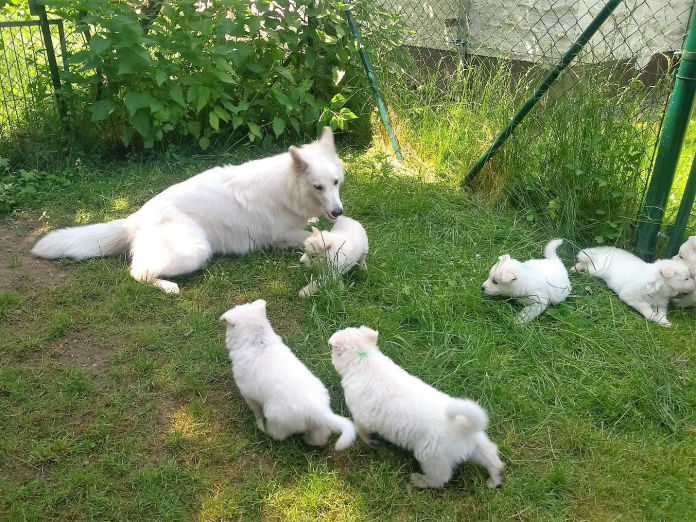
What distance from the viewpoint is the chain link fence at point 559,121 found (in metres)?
4.01

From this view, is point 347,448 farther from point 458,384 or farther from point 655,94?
point 655,94

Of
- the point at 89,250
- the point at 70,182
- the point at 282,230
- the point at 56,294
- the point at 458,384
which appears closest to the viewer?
the point at 458,384

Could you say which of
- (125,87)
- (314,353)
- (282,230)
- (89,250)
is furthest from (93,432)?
(125,87)

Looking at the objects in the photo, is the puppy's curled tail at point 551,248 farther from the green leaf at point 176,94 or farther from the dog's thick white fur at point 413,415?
the green leaf at point 176,94

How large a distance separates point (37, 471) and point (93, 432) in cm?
27

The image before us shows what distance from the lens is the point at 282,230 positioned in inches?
164

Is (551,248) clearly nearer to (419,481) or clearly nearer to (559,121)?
(559,121)

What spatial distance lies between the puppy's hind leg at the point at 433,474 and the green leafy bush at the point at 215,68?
402 centimetres

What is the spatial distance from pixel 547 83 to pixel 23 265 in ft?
13.4

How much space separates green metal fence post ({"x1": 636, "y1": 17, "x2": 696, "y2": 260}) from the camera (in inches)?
134

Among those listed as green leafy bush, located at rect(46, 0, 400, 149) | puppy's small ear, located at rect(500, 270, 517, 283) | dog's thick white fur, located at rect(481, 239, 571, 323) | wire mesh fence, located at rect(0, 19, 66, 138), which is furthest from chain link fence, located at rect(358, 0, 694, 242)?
wire mesh fence, located at rect(0, 19, 66, 138)

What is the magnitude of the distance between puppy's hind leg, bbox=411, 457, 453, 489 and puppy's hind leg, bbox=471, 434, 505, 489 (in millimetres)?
153

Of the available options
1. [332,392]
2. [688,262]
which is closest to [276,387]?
[332,392]

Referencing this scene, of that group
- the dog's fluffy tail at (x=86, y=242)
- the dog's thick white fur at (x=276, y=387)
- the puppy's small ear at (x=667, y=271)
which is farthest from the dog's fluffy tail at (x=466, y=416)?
the dog's fluffy tail at (x=86, y=242)
